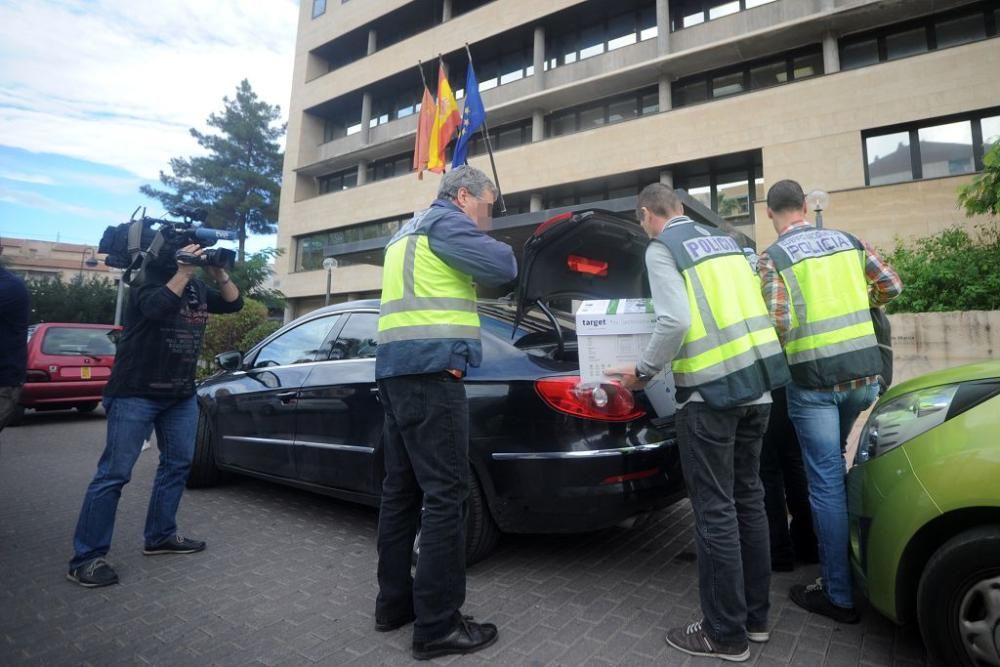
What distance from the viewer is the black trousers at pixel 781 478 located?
305cm

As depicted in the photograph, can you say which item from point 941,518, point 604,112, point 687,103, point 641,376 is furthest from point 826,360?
point 604,112

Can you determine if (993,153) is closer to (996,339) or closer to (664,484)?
(996,339)

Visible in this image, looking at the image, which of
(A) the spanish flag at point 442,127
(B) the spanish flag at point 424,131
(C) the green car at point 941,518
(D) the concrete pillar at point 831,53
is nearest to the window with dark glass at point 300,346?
(C) the green car at point 941,518

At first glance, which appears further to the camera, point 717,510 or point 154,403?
point 154,403

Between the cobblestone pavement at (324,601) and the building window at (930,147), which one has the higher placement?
the building window at (930,147)

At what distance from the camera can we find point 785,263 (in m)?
2.57

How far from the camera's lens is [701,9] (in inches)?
650

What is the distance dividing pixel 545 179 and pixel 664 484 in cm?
1641

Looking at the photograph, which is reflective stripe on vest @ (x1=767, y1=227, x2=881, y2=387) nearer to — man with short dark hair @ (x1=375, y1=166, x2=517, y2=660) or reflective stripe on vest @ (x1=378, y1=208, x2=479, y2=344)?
man with short dark hair @ (x1=375, y1=166, x2=517, y2=660)

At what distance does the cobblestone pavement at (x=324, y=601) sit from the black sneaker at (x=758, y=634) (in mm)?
37

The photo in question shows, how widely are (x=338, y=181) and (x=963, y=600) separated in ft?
93.9

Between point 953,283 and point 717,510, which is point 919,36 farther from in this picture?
point 717,510

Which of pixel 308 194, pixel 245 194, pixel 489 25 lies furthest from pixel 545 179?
pixel 245 194

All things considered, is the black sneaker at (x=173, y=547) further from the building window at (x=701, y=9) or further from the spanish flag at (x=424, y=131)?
the building window at (x=701, y=9)
